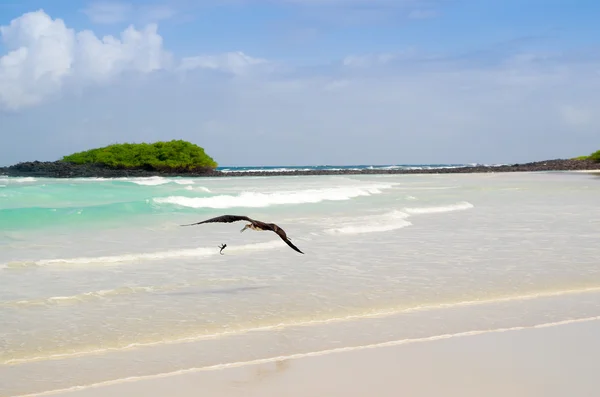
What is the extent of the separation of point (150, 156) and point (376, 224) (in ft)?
193

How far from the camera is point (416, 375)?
4848 mm

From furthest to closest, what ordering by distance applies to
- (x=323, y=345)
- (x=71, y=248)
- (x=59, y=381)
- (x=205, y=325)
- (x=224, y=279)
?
(x=71, y=248) < (x=224, y=279) < (x=205, y=325) < (x=323, y=345) < (x=59, y=381)

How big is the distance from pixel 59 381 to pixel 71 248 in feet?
24.5

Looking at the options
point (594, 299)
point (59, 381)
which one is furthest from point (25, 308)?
point (594, 299)

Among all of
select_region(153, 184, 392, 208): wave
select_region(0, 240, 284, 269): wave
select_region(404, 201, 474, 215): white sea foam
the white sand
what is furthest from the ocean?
select_region(153, 184, 392, 208): wave

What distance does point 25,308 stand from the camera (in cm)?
721

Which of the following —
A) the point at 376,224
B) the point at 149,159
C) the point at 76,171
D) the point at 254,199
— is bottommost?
the point at 376,224

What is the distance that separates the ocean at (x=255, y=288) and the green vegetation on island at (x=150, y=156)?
5521 centimetres

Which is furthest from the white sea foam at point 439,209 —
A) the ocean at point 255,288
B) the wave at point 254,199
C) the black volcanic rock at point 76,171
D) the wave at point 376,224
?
the black volcanic rock at point 76,171

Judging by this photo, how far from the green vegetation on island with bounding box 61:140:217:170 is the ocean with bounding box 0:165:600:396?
181 ft

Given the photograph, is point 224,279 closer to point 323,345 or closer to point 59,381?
point 323,345

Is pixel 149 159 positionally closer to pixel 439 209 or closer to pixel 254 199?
pixel 254 199

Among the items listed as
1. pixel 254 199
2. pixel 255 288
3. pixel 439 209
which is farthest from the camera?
pixel 254 199

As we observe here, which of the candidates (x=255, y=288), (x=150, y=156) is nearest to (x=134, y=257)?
(x=255, y=288)
